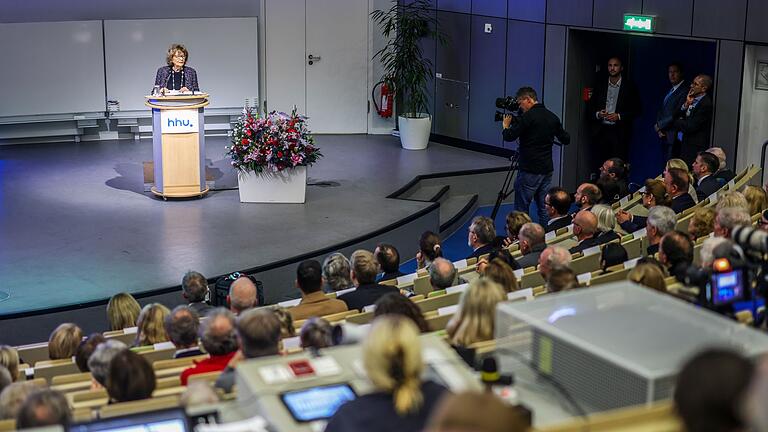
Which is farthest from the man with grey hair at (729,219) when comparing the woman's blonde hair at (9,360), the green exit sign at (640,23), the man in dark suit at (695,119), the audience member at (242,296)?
the green exit sign at (640,23)

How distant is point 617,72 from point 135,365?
8.56m

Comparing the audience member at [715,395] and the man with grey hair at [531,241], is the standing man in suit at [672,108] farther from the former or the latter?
the audience member at [715,395]

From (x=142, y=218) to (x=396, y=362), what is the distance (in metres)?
7.55

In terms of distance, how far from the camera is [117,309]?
19.7ft

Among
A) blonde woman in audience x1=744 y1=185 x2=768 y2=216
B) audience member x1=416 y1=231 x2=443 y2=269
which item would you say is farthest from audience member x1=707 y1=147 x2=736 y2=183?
audience member x1=416 y1=231 x2=443 y2=269

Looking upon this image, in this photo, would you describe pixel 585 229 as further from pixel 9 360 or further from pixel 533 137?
pixel 9 360

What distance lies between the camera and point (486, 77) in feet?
43.1

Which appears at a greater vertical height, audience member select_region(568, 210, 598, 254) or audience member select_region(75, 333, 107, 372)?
audience member select_region(568, 210, 598, 254)

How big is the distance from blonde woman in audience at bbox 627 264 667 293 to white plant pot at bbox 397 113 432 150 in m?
8.76

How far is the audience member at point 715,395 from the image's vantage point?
2.08 metres

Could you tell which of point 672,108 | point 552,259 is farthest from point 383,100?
point 552,259

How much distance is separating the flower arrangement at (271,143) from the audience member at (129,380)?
6.36 m

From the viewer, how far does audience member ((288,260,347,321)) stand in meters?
5.92

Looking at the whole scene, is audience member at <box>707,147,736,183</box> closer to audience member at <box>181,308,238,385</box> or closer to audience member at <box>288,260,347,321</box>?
audience member at <box>288,260,347,321</box>
